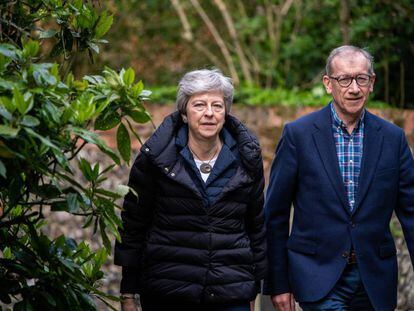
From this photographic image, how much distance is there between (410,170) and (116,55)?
960 centimetres

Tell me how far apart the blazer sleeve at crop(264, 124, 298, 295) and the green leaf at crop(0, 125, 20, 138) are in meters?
2.43

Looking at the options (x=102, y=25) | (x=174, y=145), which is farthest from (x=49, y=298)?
(x=174, y=145)

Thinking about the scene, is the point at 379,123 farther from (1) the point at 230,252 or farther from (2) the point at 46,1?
(2) the point at 46,1

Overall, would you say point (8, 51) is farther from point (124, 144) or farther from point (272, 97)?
point (272, 97)

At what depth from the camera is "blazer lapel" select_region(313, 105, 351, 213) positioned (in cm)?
550

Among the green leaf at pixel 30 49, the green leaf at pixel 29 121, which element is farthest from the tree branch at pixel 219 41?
the green leaf at pixel 29 121

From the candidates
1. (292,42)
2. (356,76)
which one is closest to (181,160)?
(356,76)

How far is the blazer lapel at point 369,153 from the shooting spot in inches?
216

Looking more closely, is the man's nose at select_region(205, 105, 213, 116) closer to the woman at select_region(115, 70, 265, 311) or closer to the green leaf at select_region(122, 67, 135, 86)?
the woman at select_region(115, 70, 265, 311)

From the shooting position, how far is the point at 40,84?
3.69 metres

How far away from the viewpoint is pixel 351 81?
17.7 feet

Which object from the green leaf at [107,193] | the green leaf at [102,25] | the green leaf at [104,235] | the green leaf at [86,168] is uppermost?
the green leaf at [102,25]

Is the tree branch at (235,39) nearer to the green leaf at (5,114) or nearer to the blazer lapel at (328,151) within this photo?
the blazer lapel at (328,151)

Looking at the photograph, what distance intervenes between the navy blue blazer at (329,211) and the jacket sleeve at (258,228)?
23 centimetres
